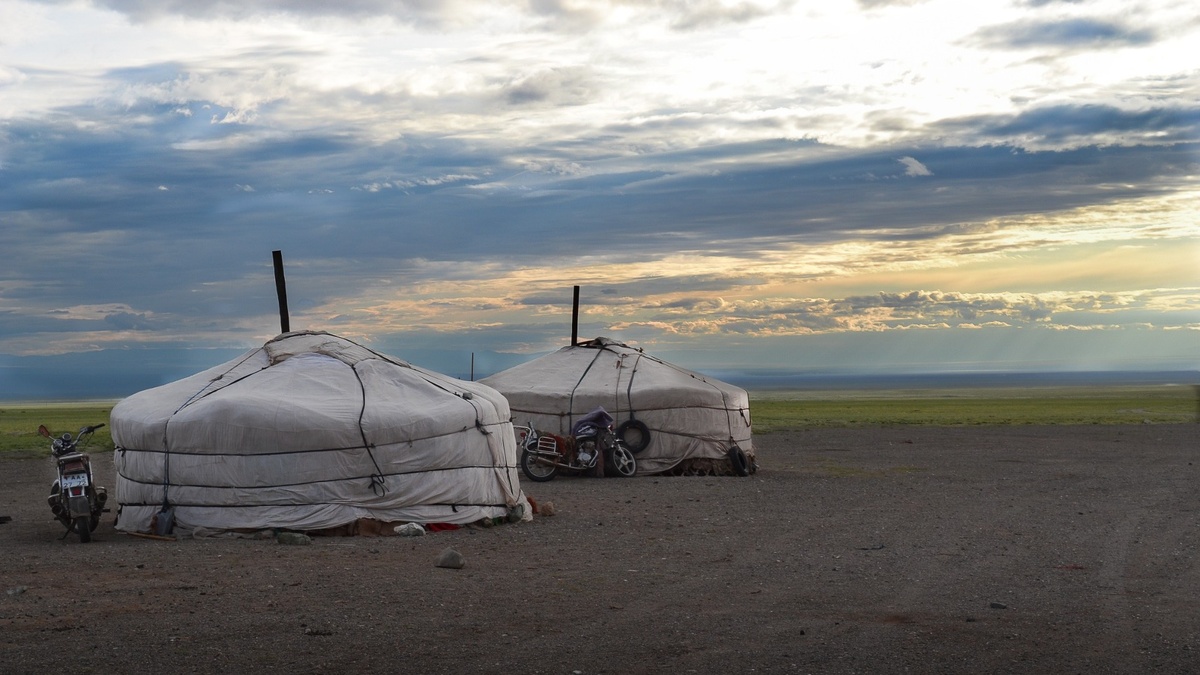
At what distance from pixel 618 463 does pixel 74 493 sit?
28.8 feet

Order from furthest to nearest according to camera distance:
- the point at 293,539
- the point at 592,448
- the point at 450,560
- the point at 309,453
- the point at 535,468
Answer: the point at 592,448 → the point at 535,468 → the point at 309,453 → the point at 293,539 → the point at 450,560

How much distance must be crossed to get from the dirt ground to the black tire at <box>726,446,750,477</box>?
3.69 m

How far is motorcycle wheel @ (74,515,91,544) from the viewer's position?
425 inches

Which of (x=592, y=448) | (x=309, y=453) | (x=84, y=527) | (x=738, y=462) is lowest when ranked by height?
(x=738, y=462)

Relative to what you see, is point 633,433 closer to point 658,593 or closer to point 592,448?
point 592,448

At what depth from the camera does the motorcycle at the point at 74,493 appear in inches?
422

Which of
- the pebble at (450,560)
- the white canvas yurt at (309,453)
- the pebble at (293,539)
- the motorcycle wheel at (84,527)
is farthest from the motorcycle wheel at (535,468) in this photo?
the pebble at (450,560)

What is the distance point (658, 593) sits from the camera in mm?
8156

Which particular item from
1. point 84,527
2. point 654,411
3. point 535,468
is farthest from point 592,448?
point 84,527

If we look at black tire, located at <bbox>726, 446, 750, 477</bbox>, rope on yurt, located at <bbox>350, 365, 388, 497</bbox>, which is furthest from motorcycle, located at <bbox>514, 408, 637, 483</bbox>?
rope on yurt, located at <bbox>350, 365, 388, 497</bbox>

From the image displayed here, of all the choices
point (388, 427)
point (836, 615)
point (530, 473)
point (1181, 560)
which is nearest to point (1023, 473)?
point (530, 473)

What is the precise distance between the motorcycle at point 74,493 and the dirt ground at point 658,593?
210mm

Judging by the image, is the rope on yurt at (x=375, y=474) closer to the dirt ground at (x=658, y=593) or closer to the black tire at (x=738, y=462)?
the dirt ground at (x=658, y=593)

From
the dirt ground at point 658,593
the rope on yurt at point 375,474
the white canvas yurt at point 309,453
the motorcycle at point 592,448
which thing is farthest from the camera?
the motorcycle at point 592,448
